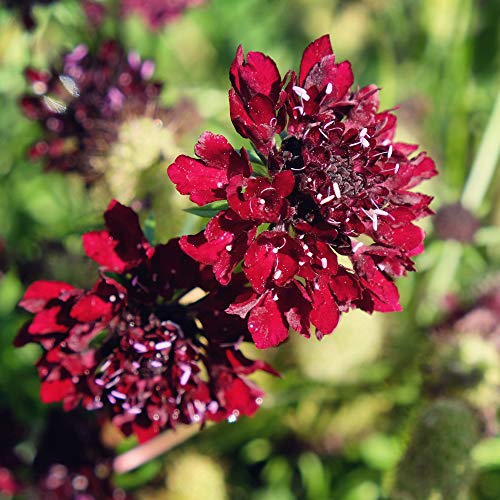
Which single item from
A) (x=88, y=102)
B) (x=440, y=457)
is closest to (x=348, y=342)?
(x=440, y=457)

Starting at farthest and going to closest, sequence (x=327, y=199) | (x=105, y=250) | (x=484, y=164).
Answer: (x=484, y=164) < (x=105, y=250) < (x=327, y=199)

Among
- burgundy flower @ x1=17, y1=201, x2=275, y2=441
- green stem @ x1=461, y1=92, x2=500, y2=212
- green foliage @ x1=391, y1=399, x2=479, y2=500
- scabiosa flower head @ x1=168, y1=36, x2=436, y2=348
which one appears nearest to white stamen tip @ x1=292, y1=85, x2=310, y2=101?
scabiosa flower head @ x1=168, y1=36, x2=436, y2=348

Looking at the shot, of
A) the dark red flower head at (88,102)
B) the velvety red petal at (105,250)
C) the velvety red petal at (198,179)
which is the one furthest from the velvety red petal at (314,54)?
the dark red flower head at (88,102)

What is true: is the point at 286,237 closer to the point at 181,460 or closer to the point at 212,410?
the point at 212,410

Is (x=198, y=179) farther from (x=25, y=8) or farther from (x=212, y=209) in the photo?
(x=25, y=8)

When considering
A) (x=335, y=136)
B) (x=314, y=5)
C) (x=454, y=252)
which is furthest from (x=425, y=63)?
(x=335, y=136)

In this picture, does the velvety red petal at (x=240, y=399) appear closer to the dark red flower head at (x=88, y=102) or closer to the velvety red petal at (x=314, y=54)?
the velvety red petal at (x=314, y=54)
